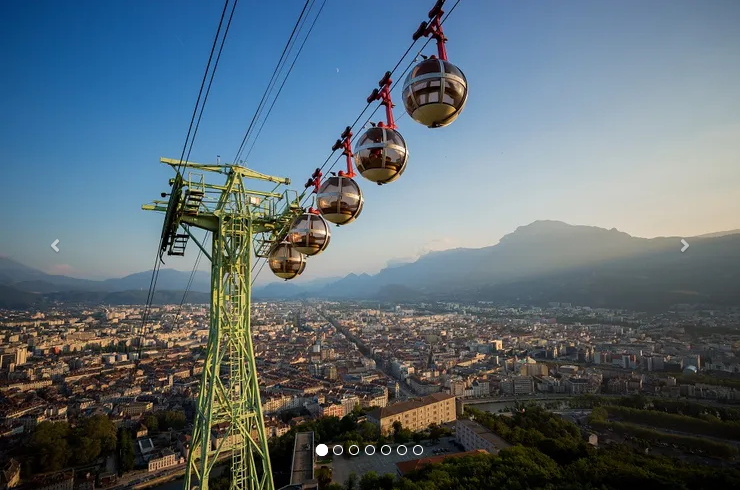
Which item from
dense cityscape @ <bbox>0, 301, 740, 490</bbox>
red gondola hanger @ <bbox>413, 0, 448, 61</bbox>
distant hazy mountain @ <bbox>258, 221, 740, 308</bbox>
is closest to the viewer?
red gondola hanger @ <bbox>413, 0, 448, 61</bbox>

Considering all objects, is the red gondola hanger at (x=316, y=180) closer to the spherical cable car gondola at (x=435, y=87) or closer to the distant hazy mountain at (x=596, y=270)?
the spherical cable car gondola at (x=435, y=87)

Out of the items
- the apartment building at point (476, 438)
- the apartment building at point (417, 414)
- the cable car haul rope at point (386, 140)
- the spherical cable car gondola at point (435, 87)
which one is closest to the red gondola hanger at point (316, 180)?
the cable car haul rope at point (386, 140)

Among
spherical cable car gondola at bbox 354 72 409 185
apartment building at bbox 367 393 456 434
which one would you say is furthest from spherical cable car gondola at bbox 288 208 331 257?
apartment building at bbox 367 393 456 434

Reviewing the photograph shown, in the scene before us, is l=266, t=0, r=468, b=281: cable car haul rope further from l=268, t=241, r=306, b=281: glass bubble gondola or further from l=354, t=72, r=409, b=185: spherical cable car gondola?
l=268, t=241, r=306, b=281: glass bubble gondola

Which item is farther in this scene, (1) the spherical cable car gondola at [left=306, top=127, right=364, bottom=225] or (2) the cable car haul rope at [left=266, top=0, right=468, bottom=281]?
(1) the spherical cable car gondola at [left=306, top=127, right=364, bottom=225]

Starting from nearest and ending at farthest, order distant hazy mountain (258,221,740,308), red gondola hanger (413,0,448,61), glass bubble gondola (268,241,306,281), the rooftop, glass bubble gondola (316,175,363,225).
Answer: red gondola hanger (413,0,448,61) → glass bubble gondola (316,175,363,225) → glass bubble gondola (268,241,306,281) → the rooftop → distant hazy mountain (258,221,740,308)

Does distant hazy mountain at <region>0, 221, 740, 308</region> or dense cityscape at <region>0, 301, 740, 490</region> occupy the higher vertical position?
distant hazy mountain at <region>0, 221, 740, 308</region>

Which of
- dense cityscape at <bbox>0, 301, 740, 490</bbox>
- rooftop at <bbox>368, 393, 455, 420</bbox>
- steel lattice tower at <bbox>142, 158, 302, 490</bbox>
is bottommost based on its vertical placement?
dense cityscape at <bbox>0, 301, 740, 490</bbox>
